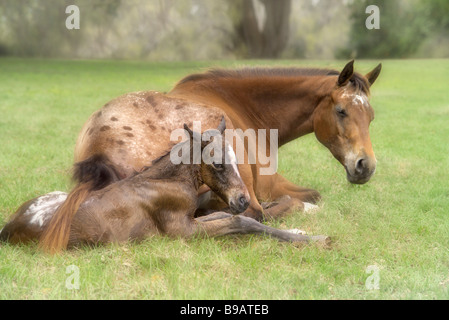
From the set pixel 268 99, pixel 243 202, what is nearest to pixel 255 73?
pixel 268 99

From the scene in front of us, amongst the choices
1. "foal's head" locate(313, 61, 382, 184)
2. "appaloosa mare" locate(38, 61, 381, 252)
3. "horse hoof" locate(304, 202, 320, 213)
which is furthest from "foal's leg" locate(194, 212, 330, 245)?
"horse hoof" locate(304, 202, 320, 213)

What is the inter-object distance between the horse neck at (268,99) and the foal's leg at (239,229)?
1768 mm

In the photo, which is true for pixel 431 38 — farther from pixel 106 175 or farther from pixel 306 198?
pixel 106 175

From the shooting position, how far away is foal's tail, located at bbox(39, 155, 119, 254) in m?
4.94

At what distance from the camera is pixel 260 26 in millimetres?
33594

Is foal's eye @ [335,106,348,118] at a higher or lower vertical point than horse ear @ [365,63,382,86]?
lower

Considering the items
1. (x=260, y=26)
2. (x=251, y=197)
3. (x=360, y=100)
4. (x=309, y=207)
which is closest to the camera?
(x=251, y=197)

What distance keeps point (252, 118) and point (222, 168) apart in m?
1.95

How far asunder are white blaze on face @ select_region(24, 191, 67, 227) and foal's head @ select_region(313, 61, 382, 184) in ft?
9.52

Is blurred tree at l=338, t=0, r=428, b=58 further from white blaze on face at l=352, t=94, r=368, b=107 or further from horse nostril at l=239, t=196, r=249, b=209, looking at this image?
horse nostril at l=239, t=196, r=249, b=209

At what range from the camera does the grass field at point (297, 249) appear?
4371 millimetres

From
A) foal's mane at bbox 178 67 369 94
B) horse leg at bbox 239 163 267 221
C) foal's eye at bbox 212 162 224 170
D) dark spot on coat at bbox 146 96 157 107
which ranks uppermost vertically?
foal's mane at bbox 178 67 369 94

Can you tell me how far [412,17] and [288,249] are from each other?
31039 millimetres

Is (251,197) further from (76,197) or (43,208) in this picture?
(43,208)
